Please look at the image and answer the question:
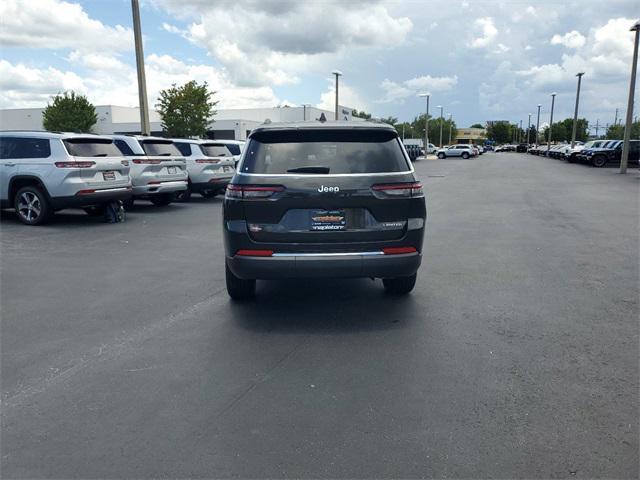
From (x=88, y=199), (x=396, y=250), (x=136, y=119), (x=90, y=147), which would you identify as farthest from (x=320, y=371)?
(x=136, y=119)

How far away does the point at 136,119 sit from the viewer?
265ft

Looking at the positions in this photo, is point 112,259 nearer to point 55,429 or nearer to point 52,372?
point 52,372

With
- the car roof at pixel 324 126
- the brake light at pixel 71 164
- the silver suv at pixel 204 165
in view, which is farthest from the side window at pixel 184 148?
the car roof at pixel 324 126

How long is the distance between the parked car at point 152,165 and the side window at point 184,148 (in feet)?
3.36

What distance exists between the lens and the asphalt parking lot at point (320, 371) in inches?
113

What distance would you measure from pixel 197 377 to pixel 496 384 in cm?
212

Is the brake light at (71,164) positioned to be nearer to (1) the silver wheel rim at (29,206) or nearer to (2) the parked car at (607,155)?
(1) the silver wheel rim at (29,206)

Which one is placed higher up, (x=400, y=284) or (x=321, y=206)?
(x=321, y=206)

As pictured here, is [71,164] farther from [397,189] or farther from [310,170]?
[397,189]

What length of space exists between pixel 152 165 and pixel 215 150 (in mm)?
3010

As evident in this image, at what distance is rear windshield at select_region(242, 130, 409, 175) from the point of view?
15.7ft

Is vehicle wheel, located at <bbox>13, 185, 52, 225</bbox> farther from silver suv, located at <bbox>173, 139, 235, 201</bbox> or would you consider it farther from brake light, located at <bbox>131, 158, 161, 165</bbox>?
silver suv, located at <bbox>173, 139, 235, 201</bbox>

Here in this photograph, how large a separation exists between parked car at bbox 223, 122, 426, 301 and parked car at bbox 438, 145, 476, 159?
62238 mm

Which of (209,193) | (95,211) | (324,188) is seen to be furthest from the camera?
(209,193)
